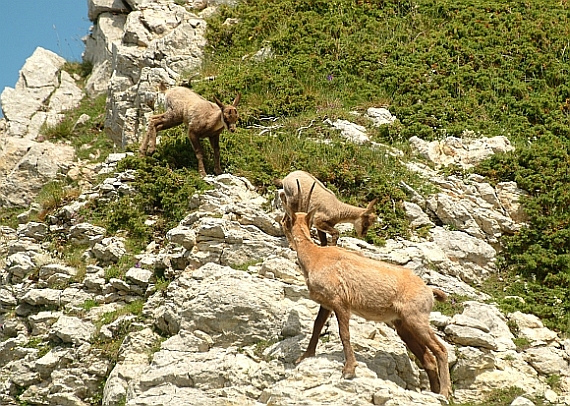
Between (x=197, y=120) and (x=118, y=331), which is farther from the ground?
(x=197, y=120)

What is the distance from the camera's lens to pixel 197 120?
1534cm

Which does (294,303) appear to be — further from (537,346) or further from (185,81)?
(185,81)

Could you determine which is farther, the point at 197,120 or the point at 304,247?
the point at 197,120

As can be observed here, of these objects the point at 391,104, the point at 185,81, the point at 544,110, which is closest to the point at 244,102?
the point at 185,81

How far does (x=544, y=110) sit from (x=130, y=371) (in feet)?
40.7

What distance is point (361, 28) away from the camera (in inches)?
853

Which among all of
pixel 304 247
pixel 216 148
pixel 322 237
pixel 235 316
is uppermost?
pixel 216 148

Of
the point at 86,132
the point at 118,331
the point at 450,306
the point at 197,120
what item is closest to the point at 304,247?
the point at 450,306

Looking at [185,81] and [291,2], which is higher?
[291,2]

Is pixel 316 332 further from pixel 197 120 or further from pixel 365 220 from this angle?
pixel 197 120

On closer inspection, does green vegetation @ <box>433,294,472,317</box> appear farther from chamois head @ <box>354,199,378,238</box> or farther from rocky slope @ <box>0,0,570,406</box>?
chamois head @ <box>354,199,378,238</box>

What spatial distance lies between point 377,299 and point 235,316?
90.7 inches

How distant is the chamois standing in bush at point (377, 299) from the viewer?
9297 millimetres

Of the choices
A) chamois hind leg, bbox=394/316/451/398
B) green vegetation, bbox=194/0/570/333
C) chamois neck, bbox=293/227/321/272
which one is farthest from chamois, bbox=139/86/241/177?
chamois hind leg, bbox=394/316/451/398
